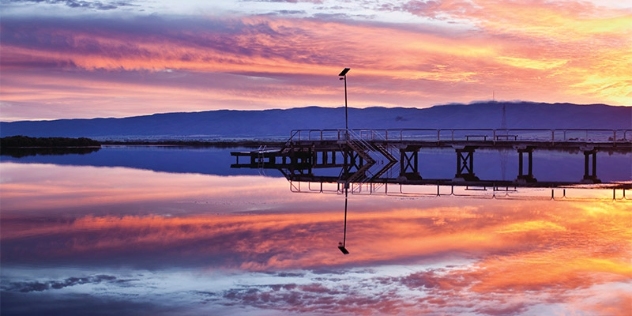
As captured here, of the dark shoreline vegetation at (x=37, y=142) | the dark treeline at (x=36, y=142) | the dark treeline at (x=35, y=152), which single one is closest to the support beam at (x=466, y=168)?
the dark treeline at (x=35, y=152)

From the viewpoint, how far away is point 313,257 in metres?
14.8

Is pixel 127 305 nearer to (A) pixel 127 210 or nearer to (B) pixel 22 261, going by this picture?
(B) pixel 22 261

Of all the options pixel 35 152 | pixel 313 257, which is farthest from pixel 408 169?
pixel 35 152

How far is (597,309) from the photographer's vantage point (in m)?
11.2

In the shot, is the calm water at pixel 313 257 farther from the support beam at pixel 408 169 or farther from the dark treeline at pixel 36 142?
the dark treeline at pixel 36 142

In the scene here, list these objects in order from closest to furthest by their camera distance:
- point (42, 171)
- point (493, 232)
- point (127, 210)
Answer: point (493, 232) < point (127, 210) < point (42, 171)

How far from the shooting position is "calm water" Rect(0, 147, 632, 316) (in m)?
11.4

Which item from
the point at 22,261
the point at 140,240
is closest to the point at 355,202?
the point at 140,240

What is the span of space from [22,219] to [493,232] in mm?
11773

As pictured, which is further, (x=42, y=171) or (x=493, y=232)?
(x=42, y=171)

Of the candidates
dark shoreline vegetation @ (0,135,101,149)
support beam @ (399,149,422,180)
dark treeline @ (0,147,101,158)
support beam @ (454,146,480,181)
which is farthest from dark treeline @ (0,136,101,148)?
support beam @ (454,146,480,181)

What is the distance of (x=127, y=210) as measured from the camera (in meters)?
22.9

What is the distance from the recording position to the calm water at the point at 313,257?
11.4 metres

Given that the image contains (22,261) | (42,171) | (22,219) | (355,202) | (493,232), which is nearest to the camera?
(22,261)
